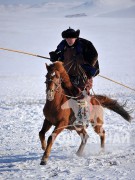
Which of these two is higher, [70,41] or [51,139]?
[70,41]

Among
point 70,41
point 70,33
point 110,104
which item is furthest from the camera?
point 110,104

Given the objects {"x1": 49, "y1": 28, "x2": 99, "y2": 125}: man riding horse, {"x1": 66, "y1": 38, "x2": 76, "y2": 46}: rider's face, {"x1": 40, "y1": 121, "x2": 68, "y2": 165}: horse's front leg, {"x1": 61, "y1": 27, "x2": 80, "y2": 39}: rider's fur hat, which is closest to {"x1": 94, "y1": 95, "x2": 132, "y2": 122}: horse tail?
{"x1": 49, "y1": 28, "x2": 99, "y2": 125}: man riding horse

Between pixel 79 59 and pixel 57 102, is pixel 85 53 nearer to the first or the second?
pixel 79 59

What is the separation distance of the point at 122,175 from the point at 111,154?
1591 mm

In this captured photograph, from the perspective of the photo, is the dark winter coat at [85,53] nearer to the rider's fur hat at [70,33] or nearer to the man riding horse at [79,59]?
the man riding horse at [79,59]

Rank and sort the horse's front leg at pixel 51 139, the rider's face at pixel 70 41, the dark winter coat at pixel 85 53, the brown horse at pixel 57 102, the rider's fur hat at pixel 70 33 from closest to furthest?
1. the brown horse at pixel 57 102
2. the horse's front leg at pixel 51 139
3. the rider's fur hat at pixel 70 33
4. the rider's face at pixel 70 41
5. the dark winter coat at pixel 85 53

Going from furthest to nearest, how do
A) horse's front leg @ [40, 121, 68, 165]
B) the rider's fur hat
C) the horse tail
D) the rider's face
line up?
the horse tail < the rider's face < the rider's fur hat < horse's front leg @ [40, 121, 68, 165]

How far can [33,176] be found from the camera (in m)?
5.89

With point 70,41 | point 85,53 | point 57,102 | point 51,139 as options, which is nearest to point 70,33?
point 70,41

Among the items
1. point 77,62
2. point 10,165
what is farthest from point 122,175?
point 77,62

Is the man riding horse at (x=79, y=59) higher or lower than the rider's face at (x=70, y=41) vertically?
lower

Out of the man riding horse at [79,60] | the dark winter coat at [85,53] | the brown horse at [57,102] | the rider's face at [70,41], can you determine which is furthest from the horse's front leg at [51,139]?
the rider's face at [70,41]

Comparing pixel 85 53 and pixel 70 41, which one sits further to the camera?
pixel 85 53

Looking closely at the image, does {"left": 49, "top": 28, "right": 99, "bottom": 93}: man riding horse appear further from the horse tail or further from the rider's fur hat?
the horse tail
